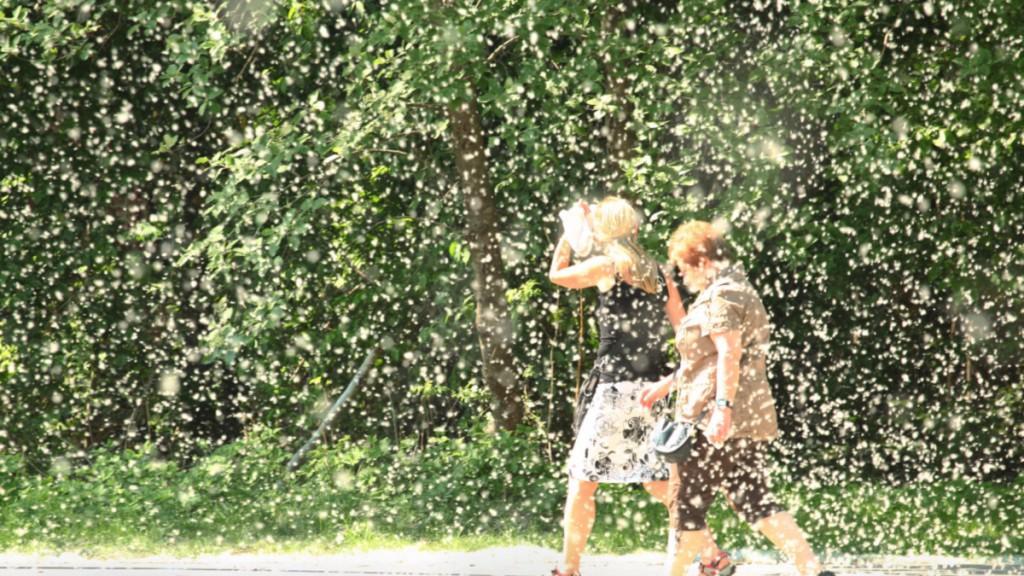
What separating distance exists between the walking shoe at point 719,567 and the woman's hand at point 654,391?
79cm

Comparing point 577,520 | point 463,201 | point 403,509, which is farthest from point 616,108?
point 577,520

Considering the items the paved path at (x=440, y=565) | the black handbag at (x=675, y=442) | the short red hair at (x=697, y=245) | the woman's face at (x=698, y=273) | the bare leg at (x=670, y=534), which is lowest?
the paved path at (x=440, y=565)

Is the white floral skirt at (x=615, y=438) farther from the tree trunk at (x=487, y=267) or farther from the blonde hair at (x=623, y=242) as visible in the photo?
the tree trunk at (x=487, y=267)

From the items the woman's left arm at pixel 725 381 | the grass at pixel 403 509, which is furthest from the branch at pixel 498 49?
the woman's left arm at pixel 725 381

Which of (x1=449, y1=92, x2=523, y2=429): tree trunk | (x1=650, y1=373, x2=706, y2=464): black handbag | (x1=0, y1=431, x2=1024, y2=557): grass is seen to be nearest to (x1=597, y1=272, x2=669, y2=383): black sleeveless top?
(x1=650, y1=373, x2=706, y2=464): black handbag

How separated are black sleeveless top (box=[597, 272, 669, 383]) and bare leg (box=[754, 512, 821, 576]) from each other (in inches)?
34.9

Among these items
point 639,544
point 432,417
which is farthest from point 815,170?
point 432,417

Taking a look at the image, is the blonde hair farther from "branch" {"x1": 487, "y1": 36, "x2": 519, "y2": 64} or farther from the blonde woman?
"branch" {"x1": 487, "y1": 36, "x2": 519, "y2": 64}

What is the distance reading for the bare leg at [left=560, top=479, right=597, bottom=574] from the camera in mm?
7027

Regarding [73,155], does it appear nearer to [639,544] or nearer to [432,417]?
[432,417]

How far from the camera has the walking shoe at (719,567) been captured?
6.77 m

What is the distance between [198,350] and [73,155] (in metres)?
2.25

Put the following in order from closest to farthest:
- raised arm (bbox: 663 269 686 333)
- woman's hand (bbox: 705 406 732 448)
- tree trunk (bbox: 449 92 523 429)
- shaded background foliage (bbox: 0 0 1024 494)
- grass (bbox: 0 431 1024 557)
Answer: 1. woman's hand (bbox: 705 406 732 448)
2. raised arm (bbox: 663 269 686 333)
3. grass (bbox: 0 431 1024 557)
4. shaded background foliage (bbox: 0 0 1024 494)
5. tree trunk (bbox: 449 92 523 429)

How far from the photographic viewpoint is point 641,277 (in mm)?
6906
